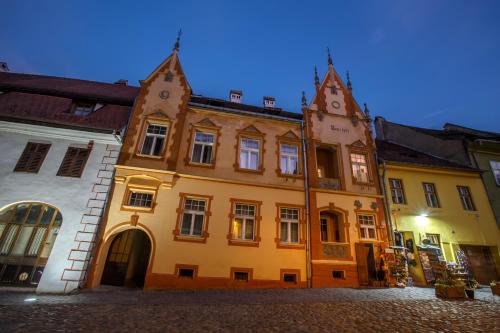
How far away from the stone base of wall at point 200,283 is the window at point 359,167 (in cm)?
740

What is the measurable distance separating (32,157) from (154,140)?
207 inches

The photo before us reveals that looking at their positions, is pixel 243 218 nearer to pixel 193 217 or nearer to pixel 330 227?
pixel 193 217

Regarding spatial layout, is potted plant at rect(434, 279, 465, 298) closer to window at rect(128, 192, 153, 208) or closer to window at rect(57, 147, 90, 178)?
window at rect(128, 192, 153, 208)

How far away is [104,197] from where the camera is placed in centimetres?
1038

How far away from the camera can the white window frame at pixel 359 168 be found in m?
14.2

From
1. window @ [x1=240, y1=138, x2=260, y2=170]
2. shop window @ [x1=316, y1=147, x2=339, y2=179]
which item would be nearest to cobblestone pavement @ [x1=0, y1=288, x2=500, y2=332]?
window @ [x1=240, y1=138, x2=260, y2=170]

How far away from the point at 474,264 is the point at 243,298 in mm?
14870

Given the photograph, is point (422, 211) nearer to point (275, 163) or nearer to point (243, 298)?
point (275, 163)

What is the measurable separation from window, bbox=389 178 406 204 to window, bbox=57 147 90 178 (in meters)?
17.2

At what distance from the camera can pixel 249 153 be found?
13.5 m

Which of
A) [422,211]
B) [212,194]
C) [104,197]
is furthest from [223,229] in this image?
[422,211]

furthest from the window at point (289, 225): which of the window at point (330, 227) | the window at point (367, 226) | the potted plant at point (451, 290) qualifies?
the potted plant at point (451, 290)

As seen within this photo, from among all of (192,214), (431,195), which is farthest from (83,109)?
(431,195)

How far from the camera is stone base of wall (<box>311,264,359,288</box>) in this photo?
11289 millimetres
